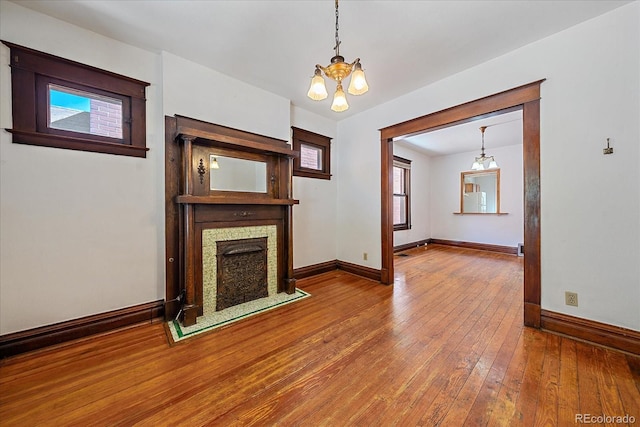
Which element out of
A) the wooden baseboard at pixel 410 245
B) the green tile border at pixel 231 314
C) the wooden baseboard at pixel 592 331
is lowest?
the green tile border at pixel 231 314

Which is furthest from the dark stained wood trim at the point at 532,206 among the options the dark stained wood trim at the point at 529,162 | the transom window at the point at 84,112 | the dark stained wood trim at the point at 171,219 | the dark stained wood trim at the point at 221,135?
the transom window at the point at 84,112

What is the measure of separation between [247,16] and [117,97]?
1.50 meters

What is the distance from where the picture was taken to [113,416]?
4.25 feet

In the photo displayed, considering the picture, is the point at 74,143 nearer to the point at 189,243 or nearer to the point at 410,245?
the point at 189,243

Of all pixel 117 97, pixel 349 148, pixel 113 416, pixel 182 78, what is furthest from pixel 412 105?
pixel 113 416

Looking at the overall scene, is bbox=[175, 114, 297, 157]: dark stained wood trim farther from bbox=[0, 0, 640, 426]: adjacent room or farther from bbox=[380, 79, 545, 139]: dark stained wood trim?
bbox=[380, 79, 545, 139]: dark stained wood trim

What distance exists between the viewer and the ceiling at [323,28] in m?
1.83

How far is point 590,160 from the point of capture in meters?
1.97

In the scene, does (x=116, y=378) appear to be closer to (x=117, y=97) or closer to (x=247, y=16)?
(x=117, y=97)

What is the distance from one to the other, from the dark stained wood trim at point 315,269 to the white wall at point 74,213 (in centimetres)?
185

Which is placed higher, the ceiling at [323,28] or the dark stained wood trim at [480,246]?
the ceiling at [323,28]

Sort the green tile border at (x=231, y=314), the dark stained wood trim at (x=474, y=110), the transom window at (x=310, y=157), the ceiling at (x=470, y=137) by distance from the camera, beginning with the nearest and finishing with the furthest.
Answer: the green tile border at (x=231, y=314) → the dark stained wood trim at (x=474, y=110) → the transom window at (x=310, y=157) → the ceiling at (x=470, y=137)

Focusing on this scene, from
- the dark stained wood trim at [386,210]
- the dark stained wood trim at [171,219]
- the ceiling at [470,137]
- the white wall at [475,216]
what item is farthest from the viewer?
the white wall at [475,216]

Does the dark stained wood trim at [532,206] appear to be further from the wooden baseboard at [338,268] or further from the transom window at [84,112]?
the transom window at [84,112]
